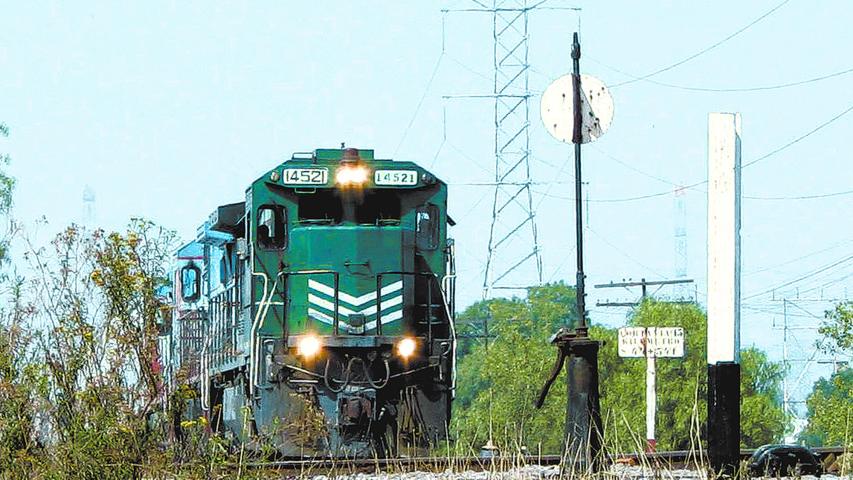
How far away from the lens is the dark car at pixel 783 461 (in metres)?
9.70

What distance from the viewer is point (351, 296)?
14.5m

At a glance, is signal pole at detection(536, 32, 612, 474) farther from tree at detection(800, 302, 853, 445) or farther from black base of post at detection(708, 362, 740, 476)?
tree at detection(800, 302, 853, 445)

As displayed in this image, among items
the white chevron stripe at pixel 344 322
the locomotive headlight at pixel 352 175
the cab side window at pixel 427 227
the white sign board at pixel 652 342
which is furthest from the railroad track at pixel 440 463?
the white sign board at pixel 652 342

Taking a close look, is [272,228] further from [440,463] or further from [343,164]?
[440,463]

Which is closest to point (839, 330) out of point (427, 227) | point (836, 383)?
point (836, 383)

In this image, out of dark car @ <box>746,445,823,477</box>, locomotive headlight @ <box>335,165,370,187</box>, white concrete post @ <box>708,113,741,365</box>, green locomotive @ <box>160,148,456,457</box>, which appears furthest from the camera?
locomotive headlight @ <box>335,165,370,187</box>

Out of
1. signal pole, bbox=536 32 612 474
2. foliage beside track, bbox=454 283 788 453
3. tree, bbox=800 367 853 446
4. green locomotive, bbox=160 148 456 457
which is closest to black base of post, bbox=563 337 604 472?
signal pole, bbox=536 32 612 474

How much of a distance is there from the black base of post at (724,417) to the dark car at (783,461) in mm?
814

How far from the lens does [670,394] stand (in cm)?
3884

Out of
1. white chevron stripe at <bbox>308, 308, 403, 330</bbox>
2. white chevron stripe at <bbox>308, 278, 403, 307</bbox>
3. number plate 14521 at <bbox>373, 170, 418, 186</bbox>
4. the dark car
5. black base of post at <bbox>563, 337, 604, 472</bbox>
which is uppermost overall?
number plate 14521 at <bbox>373, 170, 418, 186</bbox>

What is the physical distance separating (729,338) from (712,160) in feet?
3.25

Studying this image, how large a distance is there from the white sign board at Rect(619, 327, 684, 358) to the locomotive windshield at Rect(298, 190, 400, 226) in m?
9.01

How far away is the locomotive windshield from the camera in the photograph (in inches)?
582

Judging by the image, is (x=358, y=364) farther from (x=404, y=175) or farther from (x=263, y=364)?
(x=404, y=175)
